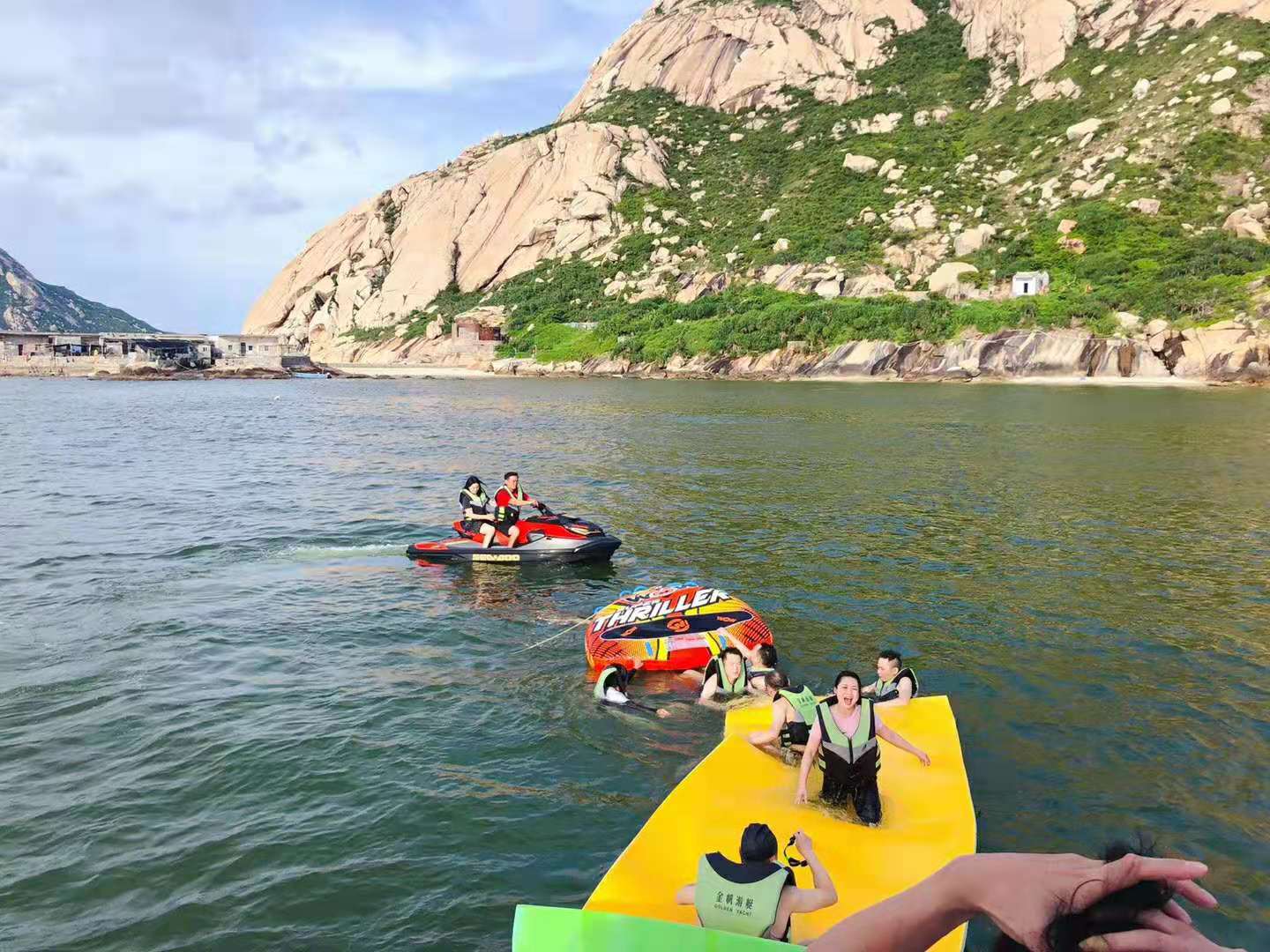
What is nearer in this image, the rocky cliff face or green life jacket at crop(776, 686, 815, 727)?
green life jacket at crop(776, 686, 815, 727)

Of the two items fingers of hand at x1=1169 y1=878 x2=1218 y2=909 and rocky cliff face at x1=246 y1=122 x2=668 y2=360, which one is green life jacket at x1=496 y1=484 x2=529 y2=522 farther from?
rocky cliff face at x1=246 y1=122 x2=668 y2=360

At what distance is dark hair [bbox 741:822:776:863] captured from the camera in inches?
266

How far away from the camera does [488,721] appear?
1255 centimetres

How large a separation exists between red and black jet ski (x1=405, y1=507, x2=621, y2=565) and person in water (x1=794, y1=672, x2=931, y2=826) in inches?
481

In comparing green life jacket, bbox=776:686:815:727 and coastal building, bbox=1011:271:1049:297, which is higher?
coastal building, bbox=1011:271:1049:297

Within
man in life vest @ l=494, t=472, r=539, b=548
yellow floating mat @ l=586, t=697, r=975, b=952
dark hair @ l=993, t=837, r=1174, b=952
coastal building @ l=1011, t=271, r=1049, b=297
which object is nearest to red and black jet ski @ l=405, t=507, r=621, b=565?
man in life vest @ l=494, t=472, r=539, b=548

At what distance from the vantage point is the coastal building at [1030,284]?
91.1 m

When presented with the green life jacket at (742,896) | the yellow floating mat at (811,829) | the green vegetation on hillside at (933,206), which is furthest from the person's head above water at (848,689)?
the green vegetation on hillside at (933,206)

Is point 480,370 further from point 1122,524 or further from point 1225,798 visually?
point 1225,798

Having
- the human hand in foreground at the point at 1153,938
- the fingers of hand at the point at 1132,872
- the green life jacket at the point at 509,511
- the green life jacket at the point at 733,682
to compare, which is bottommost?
the green life jacket at the point at 733,682

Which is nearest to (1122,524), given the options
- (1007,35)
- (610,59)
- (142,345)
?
(1007,35)

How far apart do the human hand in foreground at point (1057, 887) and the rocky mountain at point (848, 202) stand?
88.5 metres

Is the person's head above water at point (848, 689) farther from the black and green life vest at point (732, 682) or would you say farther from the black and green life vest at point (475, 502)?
the black and green life vest at point (475, 502)

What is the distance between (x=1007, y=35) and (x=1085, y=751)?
16414 centimetres
